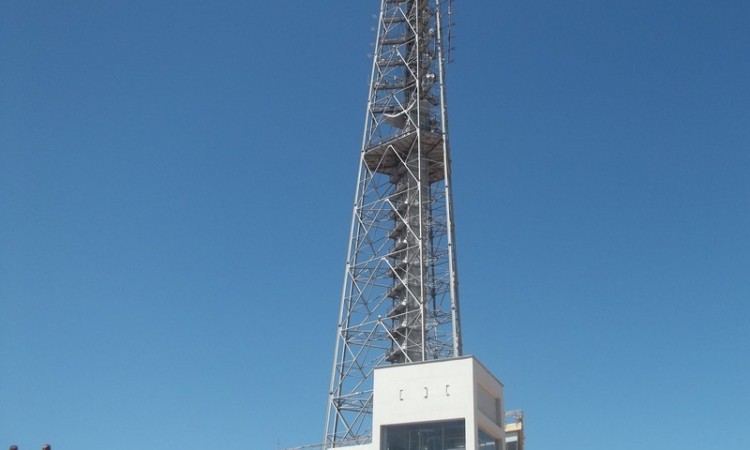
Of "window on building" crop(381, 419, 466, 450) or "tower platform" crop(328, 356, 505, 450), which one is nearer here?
"window on building" crop(381, 419, 466, 450)

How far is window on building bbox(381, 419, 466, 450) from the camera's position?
38.4 m

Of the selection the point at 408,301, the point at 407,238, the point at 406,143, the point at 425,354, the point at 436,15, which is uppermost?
the point at 436,15

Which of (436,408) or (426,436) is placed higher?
(436,408)

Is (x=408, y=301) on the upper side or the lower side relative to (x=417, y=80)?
lower

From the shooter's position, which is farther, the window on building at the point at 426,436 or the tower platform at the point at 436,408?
the tower platform at the point at 436,408

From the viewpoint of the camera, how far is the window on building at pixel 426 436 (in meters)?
38.4

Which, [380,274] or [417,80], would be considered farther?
[417,80]

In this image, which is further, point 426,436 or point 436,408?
point 436,408

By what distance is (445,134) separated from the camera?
58.1m

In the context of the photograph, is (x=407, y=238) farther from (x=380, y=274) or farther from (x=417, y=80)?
(x=417, y=80)

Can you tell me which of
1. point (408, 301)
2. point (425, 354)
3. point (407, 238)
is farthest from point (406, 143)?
point (425, 354)

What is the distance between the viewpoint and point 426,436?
39156 millimetres

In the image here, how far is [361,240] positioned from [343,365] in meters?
7.92

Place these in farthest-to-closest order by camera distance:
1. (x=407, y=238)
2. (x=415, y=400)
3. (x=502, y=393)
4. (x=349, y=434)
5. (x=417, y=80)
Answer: (x=417, y=80) → (x=407, y=238) → (x=349, y=434) → (x=502, y=393) → (x=415, y=400)
